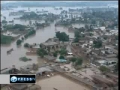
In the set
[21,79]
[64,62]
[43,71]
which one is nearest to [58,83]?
[43,71]

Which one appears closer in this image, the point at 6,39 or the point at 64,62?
the point at 64,62

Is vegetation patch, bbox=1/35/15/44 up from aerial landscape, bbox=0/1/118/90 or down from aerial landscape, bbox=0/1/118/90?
up

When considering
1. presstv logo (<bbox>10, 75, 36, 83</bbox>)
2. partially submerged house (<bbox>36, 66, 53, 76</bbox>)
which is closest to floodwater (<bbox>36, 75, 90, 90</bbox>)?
partially submerged house (<bbox>36, 66, 53, 76</bbox>)

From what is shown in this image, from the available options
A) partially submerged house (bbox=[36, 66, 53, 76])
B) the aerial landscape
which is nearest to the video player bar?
the aerial landscape

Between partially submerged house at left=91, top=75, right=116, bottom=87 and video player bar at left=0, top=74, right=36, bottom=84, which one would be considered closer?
video player bar at left=0, top=74, right=36, bottom=84

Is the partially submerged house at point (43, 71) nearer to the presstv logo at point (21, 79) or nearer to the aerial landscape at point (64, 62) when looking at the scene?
the aerial landscape at point (64, 62)

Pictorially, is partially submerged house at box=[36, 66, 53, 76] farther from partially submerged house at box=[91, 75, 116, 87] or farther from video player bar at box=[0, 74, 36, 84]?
video player bar at box=[0, 74, 36, 84]

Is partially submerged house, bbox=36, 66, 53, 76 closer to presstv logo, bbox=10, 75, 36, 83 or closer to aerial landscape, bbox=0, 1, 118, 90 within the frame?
aerial landscape, bbox=0, 1, 118, 90

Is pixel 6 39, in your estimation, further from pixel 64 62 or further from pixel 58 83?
pixel 58 83

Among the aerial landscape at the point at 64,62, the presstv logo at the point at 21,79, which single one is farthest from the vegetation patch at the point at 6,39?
the presstv logo at the point at 21,79

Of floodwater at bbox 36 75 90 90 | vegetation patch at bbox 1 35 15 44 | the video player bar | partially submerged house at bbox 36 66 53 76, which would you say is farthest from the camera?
vegetation patch at bbox 1 35 15 44

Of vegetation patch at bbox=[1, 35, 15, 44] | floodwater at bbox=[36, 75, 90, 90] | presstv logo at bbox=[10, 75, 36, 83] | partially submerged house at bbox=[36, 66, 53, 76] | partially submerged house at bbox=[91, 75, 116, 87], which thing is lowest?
floodwater at bbox=[36, 75, 90, 90]

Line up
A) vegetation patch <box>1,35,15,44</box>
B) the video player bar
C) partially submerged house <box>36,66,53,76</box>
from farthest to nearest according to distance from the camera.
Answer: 1. vegetation patch <box>1,35,15,44</box>
2. partially submerged house <box>36,66,53,76</box>
3. the video player bar
